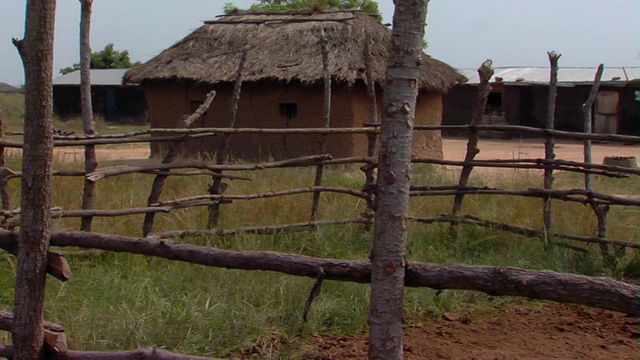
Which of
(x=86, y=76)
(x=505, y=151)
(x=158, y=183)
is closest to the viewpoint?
(x=158, y=183)

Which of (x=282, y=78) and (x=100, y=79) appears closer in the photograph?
(x=282, y=78)

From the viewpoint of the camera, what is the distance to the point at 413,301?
4367 millimetres

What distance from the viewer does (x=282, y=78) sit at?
1148 cm

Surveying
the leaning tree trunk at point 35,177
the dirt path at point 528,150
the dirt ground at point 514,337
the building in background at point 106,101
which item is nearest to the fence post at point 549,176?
the dirt ground at point 514,337

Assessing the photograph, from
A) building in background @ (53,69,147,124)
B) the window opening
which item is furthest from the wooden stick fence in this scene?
building in background @ (53,69,147,124)

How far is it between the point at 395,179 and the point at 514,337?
1.89 metres

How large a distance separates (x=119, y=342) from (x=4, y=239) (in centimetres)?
76

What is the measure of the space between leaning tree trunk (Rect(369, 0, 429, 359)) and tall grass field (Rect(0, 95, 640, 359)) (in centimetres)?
112

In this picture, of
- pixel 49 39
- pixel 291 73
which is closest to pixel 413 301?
pixel 49 39

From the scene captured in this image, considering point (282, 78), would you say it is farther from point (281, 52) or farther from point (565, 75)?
point (565, 75)

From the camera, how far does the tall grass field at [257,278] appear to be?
3645 mm

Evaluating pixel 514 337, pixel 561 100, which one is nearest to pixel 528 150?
pixel 561 100

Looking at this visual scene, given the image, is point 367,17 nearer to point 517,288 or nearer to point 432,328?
point 432,328

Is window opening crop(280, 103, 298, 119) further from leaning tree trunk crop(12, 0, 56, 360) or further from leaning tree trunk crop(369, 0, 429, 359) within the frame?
leaning tree trunk crop(369, 0, 429, 359)
